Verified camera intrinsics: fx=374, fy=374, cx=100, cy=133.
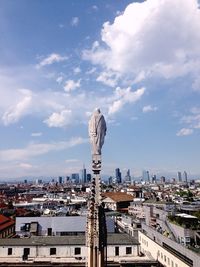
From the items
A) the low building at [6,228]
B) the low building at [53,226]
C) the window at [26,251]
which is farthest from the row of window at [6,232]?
the window at [26,251]

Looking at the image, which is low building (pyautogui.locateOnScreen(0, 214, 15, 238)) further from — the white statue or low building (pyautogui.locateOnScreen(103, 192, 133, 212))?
low building (pyautogui.locateOnScreen(103, 192, 133, 212))

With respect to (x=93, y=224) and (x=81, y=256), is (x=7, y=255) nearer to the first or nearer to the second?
(x=81, y=256)

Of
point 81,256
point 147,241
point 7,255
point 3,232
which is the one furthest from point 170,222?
point 3,232

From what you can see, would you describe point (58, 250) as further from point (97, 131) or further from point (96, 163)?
point (97, 131)

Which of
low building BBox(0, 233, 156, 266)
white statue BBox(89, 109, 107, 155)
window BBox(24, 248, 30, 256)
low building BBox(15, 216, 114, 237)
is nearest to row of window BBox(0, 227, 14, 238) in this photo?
low building BBox(15, 216, 114, 237)

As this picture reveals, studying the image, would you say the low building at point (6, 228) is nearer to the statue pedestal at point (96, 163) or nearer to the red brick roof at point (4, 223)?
the red brick roof at point (4, 223)

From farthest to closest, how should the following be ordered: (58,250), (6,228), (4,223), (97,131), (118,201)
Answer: (118,201) < (4,223) < (6,228) < (58,250) < (97,131)

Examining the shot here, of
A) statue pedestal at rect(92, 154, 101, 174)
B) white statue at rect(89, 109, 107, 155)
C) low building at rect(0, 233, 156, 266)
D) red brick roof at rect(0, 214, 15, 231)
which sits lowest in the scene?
low building at rect(0, 233, 156, 266)

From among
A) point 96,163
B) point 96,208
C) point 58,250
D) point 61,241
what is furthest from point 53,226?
point 96,163
